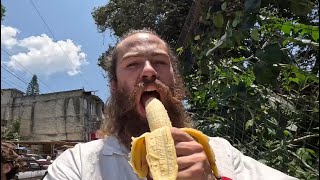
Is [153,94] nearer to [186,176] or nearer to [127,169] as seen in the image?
[127,169]

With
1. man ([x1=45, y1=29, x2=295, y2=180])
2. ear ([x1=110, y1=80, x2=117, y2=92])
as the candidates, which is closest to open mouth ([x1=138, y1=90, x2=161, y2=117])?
man ([x1=45, y1=29, x2=295, y2=180])

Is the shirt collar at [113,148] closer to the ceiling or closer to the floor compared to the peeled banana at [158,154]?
closer to the ceiling

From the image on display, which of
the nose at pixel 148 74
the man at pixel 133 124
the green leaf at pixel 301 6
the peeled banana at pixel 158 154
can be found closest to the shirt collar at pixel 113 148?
the man at pixel 133 124

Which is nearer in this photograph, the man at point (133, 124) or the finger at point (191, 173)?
the finger at point (191, 173)

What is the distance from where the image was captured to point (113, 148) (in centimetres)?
144

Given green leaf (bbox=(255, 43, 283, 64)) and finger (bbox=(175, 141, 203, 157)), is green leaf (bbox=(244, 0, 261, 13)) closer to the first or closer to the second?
green leaf (bbox=(255, 43, 283, 64))

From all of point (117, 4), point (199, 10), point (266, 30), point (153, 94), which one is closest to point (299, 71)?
point (266, 30)

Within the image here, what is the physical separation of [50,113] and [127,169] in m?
30.9

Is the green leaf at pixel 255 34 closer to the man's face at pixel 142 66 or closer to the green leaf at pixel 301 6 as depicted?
the green leaf at pixel 301 6

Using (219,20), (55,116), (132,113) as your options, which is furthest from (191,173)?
(55,116)

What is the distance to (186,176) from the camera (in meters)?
0.85

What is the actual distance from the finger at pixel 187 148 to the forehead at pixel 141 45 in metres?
0.68

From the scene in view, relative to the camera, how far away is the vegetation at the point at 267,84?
4.45ft

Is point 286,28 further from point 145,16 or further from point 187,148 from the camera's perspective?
point 145,16
